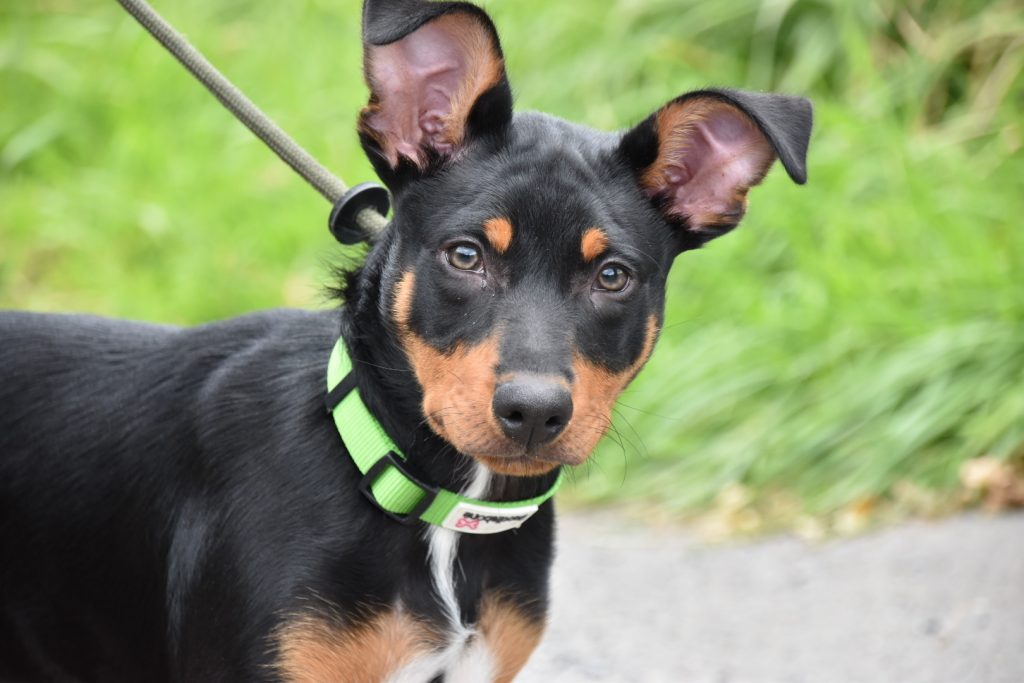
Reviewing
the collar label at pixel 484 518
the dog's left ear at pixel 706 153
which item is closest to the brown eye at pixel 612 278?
the dog's left ear at pixel 706 153

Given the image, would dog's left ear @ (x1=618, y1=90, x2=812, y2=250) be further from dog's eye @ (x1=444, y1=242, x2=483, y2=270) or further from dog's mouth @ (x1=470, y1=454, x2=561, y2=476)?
dog's mouth @ (x1=470, y1=454, x2=561, y2=476)

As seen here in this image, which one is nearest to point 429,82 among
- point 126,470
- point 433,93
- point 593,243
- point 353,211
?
point 433,93

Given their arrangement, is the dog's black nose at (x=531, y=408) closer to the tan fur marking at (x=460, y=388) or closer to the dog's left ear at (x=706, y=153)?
the tan fur marking at (x=460, y=388)

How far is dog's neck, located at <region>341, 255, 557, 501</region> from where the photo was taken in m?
3.11

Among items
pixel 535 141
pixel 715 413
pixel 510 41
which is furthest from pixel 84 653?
pixel 510 41

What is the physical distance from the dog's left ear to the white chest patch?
0.94 meters

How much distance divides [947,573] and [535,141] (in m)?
2.93

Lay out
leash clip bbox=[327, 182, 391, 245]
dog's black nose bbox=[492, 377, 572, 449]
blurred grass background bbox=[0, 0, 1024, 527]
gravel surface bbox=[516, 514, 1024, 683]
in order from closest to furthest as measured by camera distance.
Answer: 1. dog's black nose bbox=[492, 377, 572, 449]
2. leash clip bbox=[327, 182, 391, 245]
3. gravel surface bbox=[516, 514, 1024, 683]
4. blurred grass background bbox=[0, 0, 1024, 527]

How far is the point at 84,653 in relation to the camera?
10.6 feet

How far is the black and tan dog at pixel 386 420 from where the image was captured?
9.57ft

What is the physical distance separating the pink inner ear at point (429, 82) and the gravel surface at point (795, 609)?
2227mm

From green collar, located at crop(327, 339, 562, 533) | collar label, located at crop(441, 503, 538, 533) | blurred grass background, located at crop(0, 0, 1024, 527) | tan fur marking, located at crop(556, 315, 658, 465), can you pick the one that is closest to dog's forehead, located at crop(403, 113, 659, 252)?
tan fur marking, located at crop(556, 315, 658, 465)

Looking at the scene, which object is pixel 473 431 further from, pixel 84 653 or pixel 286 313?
pixel 84 653

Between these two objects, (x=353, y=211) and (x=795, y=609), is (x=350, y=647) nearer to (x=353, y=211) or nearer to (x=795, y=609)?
(x=353, y=211)
